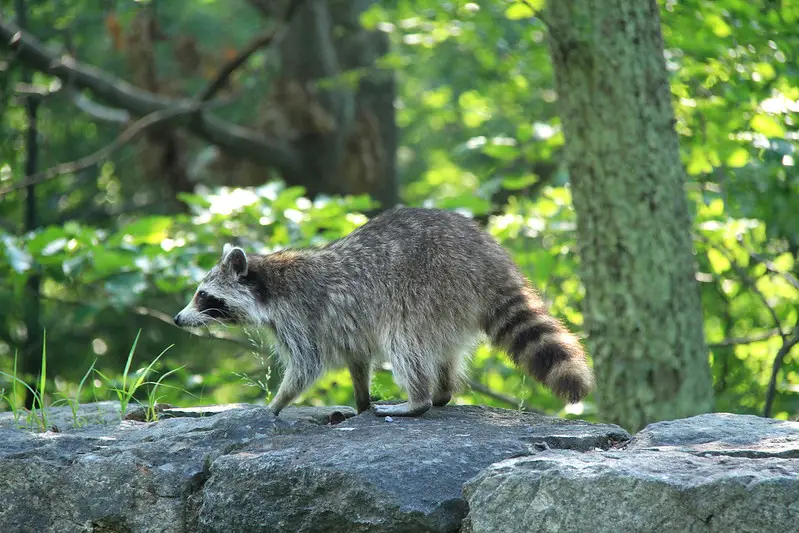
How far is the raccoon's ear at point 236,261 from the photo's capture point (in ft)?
17.1

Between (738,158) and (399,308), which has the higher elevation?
(738,158)

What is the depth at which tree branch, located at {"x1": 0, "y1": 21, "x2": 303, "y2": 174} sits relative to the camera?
909cm

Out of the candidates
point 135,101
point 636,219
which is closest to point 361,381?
point 636,219

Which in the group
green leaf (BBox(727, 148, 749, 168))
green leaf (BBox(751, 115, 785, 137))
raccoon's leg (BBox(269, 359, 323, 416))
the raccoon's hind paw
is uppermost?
green leaf (BBox(751, 115, 785, 137))

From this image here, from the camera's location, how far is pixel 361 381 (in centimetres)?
509

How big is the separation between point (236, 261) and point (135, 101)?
5225 millimetres

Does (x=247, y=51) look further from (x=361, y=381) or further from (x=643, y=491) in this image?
(x=643, y=491)

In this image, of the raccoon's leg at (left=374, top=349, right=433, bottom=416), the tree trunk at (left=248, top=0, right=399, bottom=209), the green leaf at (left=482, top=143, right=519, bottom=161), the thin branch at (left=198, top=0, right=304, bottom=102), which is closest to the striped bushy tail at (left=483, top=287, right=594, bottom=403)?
the raccoon's leg at (left=374, top=349, right=433, bottom=416)

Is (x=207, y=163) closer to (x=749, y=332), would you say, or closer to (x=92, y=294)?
(x=92, y=294)

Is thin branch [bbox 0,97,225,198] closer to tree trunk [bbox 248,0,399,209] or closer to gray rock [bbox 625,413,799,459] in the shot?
tree trunk [bbox 248,0,399,209]

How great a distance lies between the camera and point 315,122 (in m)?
11.0

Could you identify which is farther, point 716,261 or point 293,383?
point 716,261

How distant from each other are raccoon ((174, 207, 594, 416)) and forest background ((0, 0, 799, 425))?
0.28m

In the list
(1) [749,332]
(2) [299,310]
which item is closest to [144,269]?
(2) [299,310]
